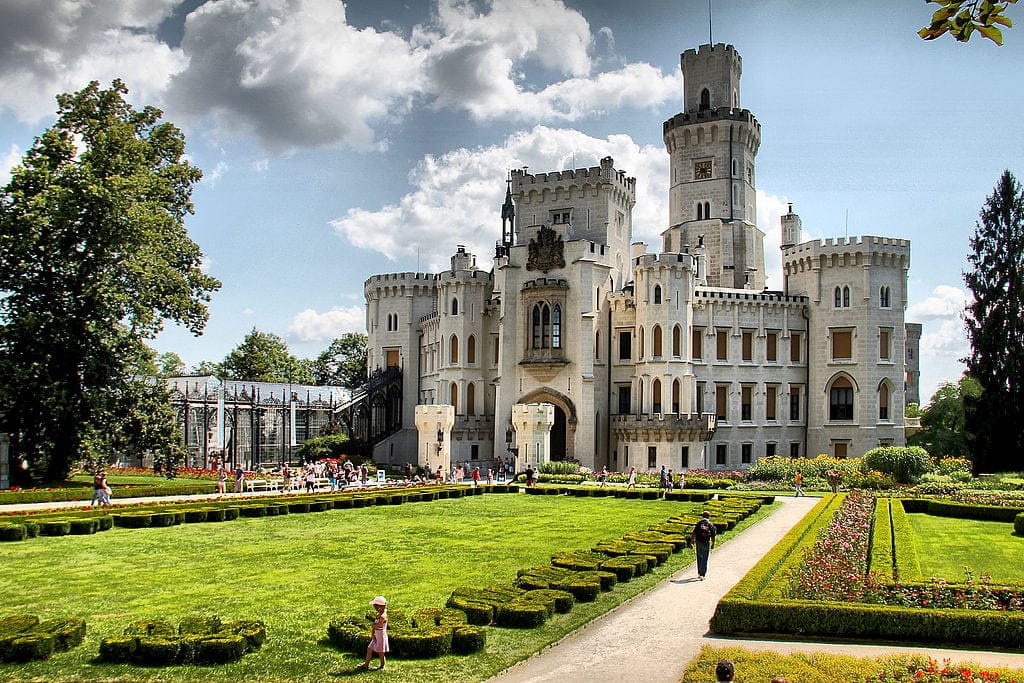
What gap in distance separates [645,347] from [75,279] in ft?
105

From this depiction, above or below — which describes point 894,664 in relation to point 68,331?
below

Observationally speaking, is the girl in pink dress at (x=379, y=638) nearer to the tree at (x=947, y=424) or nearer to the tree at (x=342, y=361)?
the tree at (x=947, y=424)

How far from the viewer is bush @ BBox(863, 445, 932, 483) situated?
1713 inches

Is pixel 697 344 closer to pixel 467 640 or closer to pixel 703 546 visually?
pixel 703 546

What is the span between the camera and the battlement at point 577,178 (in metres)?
59.5

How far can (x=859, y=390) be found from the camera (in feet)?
182

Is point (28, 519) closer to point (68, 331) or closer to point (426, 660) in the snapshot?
point (68, 331)

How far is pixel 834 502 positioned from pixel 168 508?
23.8m

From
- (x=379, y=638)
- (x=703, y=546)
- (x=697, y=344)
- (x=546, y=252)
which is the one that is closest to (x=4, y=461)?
(x=703, y=546)

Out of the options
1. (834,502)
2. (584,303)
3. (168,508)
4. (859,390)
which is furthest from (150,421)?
(859,390)

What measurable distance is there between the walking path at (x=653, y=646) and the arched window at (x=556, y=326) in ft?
123

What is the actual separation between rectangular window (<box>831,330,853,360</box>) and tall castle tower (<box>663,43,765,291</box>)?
8337mm

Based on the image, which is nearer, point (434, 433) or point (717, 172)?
point (434, 433)

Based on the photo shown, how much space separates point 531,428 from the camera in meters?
51.4
